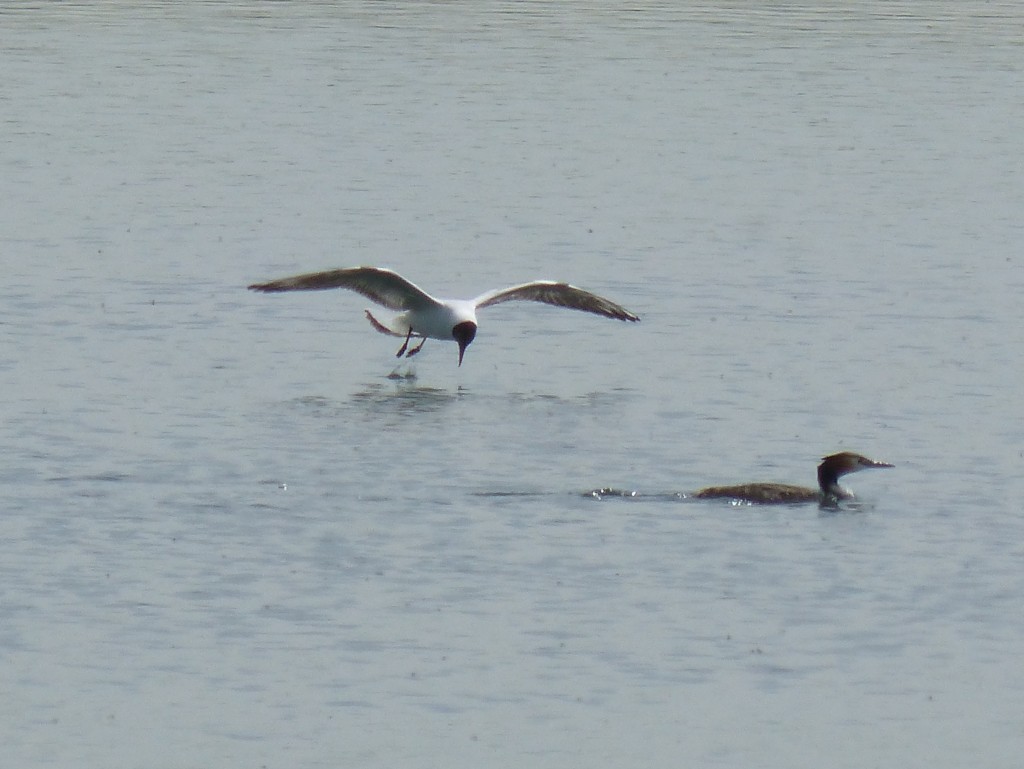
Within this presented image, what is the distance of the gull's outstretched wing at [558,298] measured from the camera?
890 inches

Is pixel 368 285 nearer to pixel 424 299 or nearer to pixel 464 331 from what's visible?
pixel 424 299

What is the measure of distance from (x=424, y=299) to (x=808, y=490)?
6.31m

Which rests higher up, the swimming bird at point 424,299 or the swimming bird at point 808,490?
the swimming bird at point 808,490

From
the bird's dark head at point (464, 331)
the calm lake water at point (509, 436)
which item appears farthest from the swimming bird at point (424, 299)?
the calm lake water at point (509, 436)

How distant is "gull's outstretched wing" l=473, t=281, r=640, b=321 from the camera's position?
22605 mm

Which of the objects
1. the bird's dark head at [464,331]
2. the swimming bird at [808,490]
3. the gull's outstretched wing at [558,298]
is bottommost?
the bird's dark head at [464,331]

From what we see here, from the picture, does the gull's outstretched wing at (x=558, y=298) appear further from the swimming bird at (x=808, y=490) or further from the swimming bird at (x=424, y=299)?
the swimming bird at (x=808, y=490)

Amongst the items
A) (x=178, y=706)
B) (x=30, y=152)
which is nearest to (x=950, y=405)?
(x=178, y=706)

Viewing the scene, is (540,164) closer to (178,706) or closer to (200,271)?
(200,271)

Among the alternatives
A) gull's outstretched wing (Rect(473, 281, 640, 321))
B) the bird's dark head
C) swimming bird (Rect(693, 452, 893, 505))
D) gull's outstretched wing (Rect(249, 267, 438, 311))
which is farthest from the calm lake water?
gull's outstretched wing (Rect(249, 267, 438, 311))

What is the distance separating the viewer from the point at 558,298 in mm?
A: 23125

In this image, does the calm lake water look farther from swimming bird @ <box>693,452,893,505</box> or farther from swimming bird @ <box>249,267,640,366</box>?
swimming bird @ <box>249,267,640,366</box>

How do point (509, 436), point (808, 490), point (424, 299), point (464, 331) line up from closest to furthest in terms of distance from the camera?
point (808, 490)
point (509, 436)
point (464, 331)
point (424, 299)

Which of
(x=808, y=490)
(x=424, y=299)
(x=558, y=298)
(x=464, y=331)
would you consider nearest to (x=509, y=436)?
(x=464, y=331)
